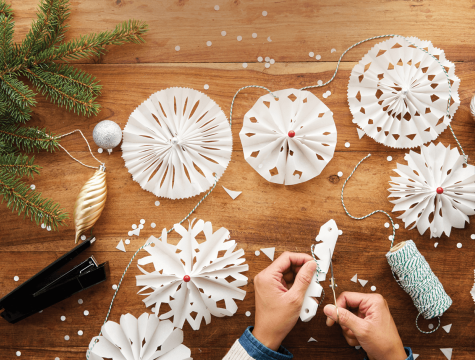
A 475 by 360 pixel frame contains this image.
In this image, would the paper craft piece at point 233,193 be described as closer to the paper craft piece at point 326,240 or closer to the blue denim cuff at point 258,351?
the paper craft piece at point 326,240

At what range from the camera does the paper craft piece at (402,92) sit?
1.09m

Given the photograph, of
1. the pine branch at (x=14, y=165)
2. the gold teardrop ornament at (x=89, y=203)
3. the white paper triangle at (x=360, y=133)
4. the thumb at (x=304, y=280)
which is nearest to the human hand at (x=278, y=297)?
the thumb at (x=304, y=280)

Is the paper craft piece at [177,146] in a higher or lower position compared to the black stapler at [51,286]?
higher

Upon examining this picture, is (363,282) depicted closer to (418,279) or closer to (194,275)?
(418,279)

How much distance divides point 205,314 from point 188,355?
0.13m

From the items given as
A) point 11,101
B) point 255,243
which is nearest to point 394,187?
point 255,243

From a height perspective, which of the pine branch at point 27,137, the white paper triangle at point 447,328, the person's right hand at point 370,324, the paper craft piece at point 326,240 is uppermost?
the pine branch at point 27,137

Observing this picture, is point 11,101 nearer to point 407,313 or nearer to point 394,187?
point 394,187

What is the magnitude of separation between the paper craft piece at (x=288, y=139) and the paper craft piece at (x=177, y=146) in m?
0.11

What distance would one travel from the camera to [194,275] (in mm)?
1013

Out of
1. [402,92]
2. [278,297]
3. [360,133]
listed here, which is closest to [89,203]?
[278,297]

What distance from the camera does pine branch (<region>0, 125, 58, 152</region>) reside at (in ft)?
3.49

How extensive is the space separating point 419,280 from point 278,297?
0.47 meters

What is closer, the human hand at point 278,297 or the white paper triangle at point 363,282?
the human hand at point 278,297
